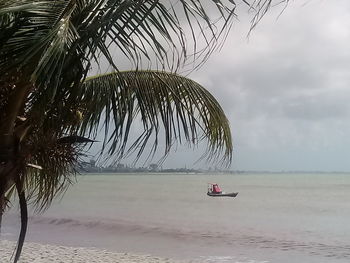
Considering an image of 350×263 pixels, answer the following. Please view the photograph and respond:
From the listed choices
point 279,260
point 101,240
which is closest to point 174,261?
point 279,260

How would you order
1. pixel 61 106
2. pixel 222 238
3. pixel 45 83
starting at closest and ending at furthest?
pixel 45 83 → pixel 61 106 → pixel 222 238

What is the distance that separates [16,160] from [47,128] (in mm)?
Answer: 349

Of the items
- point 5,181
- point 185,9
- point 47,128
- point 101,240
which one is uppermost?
point 185,9

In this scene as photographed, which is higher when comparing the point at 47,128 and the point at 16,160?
the point at 47,128

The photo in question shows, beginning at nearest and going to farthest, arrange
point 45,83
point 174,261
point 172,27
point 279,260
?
1. point 172,27
2. point 45,83
3. point 174,261
4. point 279,260

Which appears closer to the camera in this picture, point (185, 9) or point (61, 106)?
point (185, 9)

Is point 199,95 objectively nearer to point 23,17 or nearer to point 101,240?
point 23,17

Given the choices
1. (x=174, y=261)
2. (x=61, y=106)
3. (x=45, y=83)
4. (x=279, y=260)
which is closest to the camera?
(x=45, y=83)

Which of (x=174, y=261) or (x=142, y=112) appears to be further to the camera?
(x=174, y=261)

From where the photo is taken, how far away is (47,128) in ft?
12.9

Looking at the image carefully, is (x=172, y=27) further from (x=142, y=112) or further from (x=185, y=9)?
(x=142, y=112)

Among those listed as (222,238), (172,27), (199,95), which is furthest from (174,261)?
(172,27)

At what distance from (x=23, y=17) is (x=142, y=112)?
4.83 ft

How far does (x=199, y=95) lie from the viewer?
473 cm
